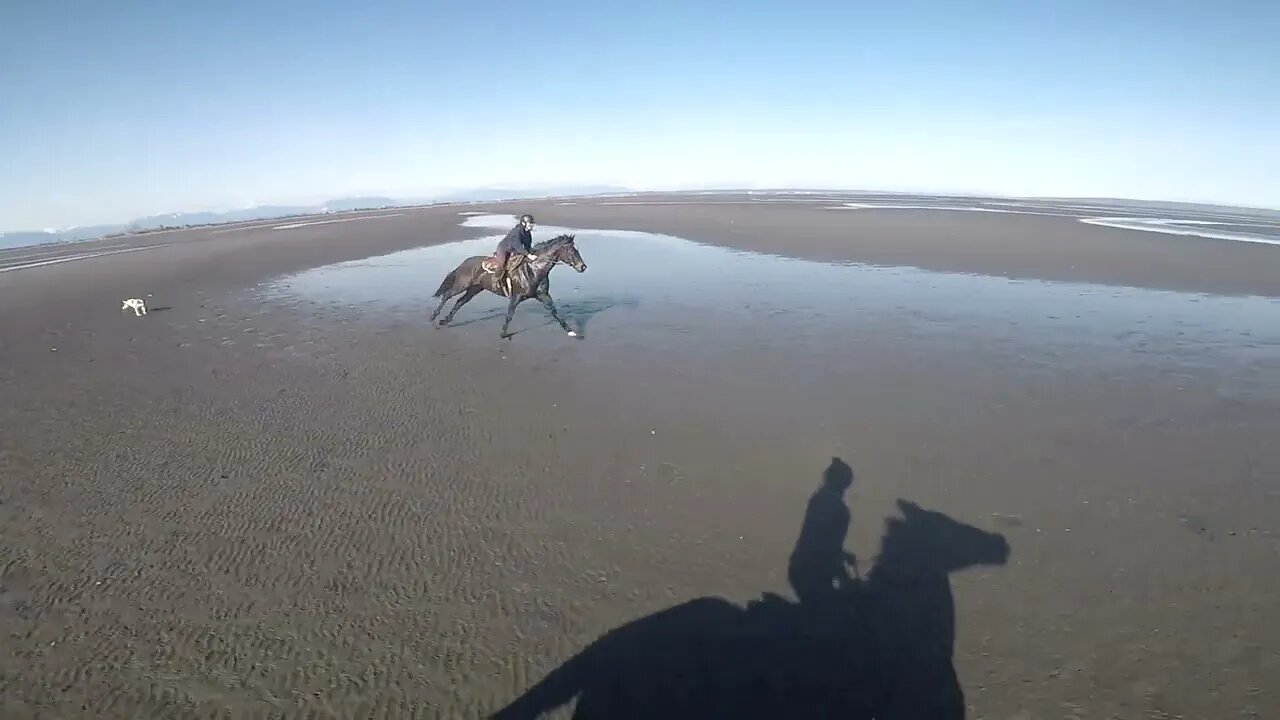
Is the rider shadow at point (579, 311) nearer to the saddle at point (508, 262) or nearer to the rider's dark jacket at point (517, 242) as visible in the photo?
the saddle at point (508, 262)

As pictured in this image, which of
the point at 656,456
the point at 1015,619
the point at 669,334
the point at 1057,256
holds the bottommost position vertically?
the point at 1015,619

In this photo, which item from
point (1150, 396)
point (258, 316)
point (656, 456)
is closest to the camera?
point (656, 456)

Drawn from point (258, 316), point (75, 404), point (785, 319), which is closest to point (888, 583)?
point (785, 319)

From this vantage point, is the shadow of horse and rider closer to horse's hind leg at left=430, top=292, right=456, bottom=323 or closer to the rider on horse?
the rider on horse

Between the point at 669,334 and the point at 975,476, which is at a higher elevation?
the point at 669,334

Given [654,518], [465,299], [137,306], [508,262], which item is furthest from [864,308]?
[137,306]

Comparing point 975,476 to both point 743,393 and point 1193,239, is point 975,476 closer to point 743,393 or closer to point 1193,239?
point 743,393
